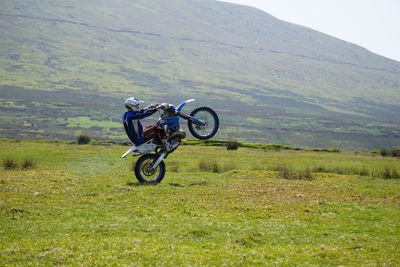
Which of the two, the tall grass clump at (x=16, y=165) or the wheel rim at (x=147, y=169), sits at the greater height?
the wheel rim at (x=147, y=169)

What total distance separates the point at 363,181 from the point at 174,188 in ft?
45.8

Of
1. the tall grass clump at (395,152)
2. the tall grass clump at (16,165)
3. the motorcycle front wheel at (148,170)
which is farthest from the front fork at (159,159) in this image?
the tall grass clump at (395,152)

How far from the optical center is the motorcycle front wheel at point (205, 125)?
2534 cm

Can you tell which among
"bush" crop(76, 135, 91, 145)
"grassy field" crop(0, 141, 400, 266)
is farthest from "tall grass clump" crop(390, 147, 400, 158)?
"bush" crop(76, 135, 91, 145)

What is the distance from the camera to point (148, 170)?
24203mm

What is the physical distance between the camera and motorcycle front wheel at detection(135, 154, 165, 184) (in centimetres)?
2391

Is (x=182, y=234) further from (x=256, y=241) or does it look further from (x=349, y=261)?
(x=349, y=261)

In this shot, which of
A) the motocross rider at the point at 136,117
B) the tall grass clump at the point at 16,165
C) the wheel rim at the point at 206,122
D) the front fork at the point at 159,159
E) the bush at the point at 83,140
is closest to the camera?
the motocross rider at the point at 136,117

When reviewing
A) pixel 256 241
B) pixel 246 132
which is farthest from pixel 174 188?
pixel 246 132

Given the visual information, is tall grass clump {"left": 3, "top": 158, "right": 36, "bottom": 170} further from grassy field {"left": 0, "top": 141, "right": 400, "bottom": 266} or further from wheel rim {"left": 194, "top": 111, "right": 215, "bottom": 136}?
wheel rim {"left": 194, "top": 111, "right": 215, "bottom": 136}

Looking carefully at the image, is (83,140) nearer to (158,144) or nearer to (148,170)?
(148,170)

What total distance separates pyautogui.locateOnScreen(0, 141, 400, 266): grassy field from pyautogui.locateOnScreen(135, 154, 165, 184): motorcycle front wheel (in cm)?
74

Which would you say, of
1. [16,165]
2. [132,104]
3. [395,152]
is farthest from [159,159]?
[395,152]

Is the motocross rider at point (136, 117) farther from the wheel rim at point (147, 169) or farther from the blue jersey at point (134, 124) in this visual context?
the wheel rim at point (147, 169)
